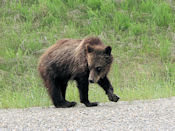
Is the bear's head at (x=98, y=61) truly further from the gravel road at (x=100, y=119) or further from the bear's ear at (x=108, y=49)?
the gravel road at (x=100, y=119)

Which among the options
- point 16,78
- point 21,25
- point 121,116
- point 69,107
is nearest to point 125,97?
point 69,107

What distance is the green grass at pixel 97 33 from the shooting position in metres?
12.6

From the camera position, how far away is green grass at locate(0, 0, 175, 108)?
1256cm

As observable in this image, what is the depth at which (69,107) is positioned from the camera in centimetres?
809

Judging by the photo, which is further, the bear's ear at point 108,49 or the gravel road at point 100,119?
the bear's ear at point 108,49

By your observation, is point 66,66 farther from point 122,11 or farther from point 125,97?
point 122,11

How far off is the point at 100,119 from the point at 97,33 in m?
9.17

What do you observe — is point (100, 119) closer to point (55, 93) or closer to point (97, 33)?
point (55, 93)

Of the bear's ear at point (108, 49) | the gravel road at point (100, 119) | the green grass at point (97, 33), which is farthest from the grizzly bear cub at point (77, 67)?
the green grass at point (97, 33)

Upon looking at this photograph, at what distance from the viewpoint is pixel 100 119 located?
19.5ft

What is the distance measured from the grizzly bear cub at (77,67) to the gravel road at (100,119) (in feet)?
3.36

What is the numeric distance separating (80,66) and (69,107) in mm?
801

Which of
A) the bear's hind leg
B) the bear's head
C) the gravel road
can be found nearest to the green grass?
the bear's hind leg

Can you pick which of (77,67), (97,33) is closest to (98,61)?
(77,67)
